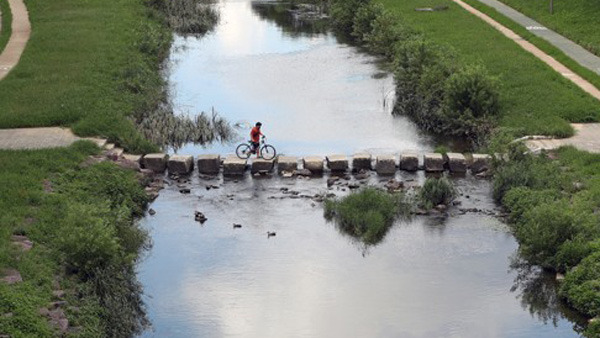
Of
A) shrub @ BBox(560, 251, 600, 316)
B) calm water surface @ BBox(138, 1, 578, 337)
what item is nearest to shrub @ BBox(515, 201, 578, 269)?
calm water surface @ BBox(138, 1, 578, 337)

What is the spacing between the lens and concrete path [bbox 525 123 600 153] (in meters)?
26.6

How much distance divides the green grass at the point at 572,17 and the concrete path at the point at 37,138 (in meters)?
18.7

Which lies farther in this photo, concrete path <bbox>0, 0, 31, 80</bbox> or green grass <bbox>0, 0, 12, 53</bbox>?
green grass <bbox>0, 0, 12, 53</bbox>

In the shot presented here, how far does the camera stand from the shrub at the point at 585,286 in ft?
60.3

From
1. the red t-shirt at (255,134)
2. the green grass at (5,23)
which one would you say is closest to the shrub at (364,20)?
the green grass at (5,23)

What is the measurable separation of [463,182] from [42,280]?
11.4 m

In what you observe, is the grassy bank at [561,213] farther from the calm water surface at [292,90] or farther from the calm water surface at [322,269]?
the calm water surface at [292,90]

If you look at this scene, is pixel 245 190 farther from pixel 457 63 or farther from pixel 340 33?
pixel 340 33

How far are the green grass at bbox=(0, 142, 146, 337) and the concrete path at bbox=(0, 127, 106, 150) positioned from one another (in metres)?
1.33

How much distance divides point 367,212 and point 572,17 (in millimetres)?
22019

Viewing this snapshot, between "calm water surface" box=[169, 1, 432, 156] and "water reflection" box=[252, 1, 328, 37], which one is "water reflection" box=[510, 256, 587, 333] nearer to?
"calm water surface" box=[169, 1, 432, 156]

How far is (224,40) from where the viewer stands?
4497 cm

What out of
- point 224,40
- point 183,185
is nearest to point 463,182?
point 183,185

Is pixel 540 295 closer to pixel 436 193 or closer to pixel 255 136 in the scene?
pixel 436 193
